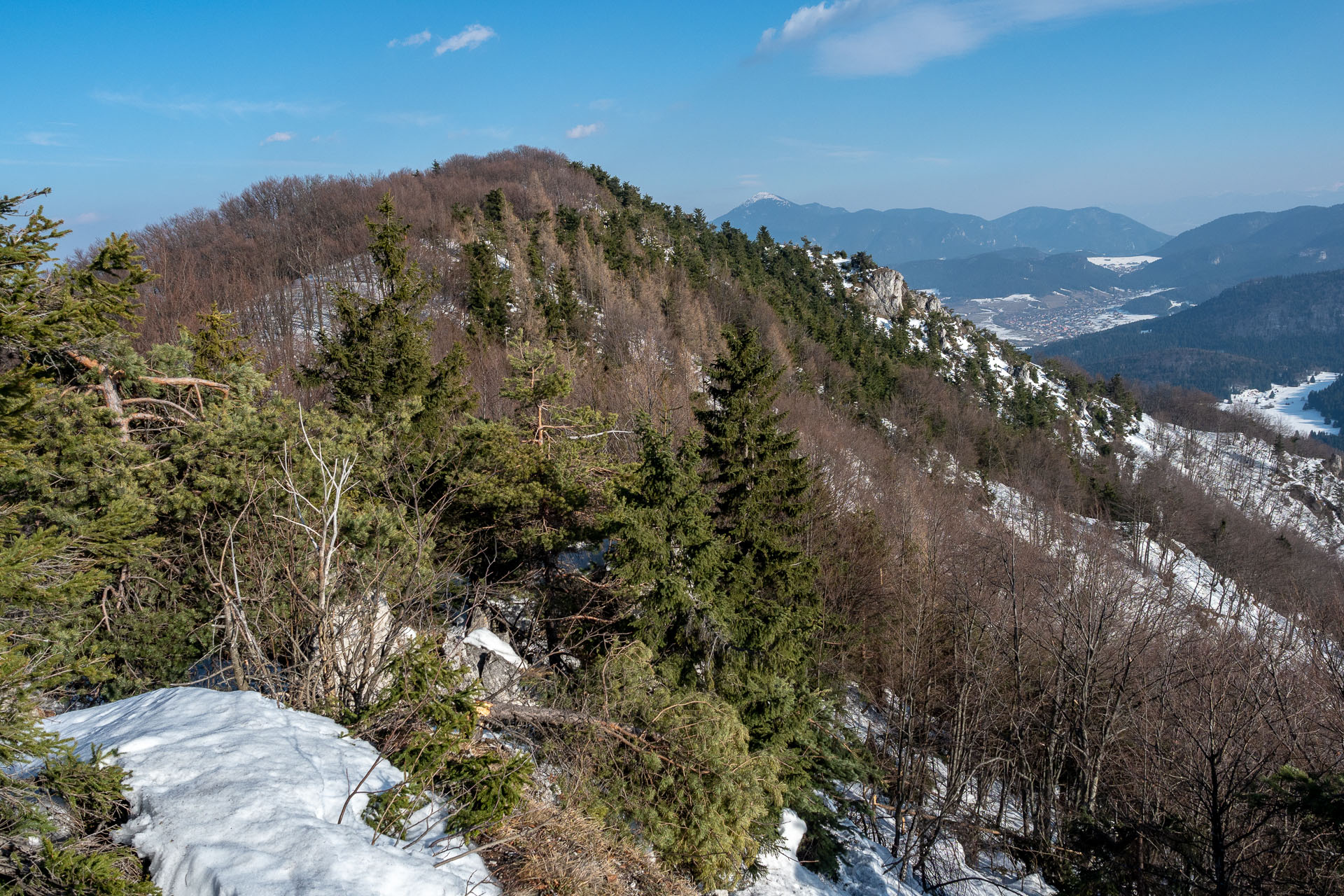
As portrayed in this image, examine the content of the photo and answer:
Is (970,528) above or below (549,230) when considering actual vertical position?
below

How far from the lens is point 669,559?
9.17 metres

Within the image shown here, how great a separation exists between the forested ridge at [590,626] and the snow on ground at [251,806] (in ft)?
0.66

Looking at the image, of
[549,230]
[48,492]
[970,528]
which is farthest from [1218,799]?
[549,230]

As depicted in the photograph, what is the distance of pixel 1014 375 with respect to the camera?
7538 centimetres

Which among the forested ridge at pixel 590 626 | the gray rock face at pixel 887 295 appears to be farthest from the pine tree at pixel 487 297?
the gray rock face at pixel 887 295

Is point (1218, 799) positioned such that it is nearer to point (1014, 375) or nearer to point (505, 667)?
point (505, 667)

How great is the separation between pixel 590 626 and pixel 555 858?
590 centimetres

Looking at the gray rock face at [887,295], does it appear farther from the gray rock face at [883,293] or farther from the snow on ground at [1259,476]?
the snow on ground at [1259,476]

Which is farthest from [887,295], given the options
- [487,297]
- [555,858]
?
[555,858]

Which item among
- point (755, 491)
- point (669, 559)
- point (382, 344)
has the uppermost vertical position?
point (382, 344)

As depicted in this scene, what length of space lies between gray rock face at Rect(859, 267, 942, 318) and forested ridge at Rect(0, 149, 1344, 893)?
54.2 meters

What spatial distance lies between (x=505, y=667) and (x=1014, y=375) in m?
80.6

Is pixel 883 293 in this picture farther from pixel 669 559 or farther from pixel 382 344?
pixel 669 559

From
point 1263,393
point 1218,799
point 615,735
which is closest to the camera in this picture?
point 615,735
